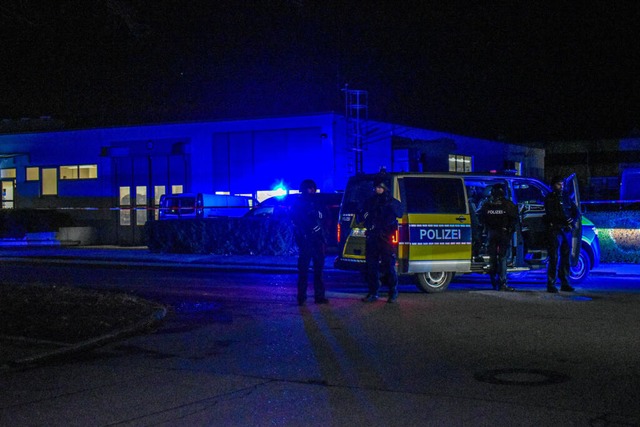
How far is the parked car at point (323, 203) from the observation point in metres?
21.5

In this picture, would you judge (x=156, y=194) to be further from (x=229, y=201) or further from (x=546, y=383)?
(x=546, y=383)

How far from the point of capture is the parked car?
70.6ft

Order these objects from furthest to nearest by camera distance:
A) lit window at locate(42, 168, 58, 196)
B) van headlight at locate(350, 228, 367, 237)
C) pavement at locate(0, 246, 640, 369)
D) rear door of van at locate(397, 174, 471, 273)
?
lit window at locate(42, 168, 58, 196) < van headlight at locate(350, 228, 367, 237) < rear door of van at locate(397, 174, 471, 273) < pavement at locate(0, 246, 640, 369)

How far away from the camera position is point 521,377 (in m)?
7.20

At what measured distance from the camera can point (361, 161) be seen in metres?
30.6

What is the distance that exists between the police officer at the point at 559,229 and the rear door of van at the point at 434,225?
1.37m

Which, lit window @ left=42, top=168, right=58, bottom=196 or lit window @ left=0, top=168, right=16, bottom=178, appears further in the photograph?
lit window @ left=0, top=168, right=16, bottom=178

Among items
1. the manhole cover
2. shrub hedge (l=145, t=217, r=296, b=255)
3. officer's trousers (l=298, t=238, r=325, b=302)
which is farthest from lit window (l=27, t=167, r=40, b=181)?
the manhole cover

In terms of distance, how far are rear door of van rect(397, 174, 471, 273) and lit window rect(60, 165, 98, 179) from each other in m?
26.6

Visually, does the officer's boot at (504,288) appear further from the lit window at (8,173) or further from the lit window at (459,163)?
the lit window at (8,173)

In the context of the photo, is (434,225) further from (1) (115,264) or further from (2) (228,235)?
(1) (115,264)

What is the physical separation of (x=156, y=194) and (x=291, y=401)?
30.2 metres

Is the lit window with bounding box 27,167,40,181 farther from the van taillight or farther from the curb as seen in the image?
the van taillight

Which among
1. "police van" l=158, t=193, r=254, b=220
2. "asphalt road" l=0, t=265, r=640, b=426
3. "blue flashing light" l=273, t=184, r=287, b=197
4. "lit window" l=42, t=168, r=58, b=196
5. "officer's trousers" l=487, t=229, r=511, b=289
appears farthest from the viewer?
"lit window" l=42, t=168, r=58, b=196
